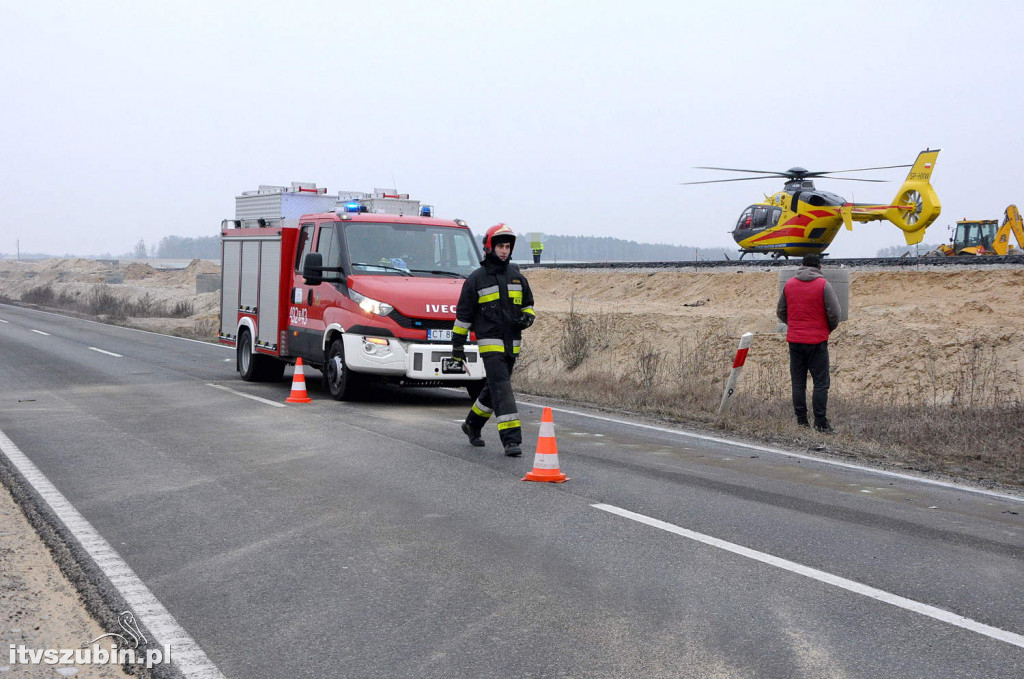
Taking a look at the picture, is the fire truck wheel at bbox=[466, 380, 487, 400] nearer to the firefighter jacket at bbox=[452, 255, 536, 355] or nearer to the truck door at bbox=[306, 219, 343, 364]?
the truck door at bbox=[306, 219, 343, 364]

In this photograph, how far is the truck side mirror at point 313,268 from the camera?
12.6 metres

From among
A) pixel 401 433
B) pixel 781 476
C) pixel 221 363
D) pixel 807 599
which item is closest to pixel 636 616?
pixel 807 599

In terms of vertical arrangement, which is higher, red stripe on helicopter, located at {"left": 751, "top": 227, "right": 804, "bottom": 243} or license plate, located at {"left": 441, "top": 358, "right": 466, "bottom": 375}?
red stripe on helicopter, located at {"left": 751, "top": 227, "right": 804, "bottom": 243}

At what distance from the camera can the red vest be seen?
1146 centimetres

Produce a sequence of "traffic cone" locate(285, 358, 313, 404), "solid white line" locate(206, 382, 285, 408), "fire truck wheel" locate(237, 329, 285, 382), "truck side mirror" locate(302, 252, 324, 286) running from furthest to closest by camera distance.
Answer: "fire truck wheel" locate(237, 329, 285, 382) → "traffic cone" locate(285, 358, 313, 404) → "solid white line" locate(206, 382, 285, 408) → "truck side mirror" locate(302, 252, 324, 286)

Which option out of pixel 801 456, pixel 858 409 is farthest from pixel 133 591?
pixel 858 409

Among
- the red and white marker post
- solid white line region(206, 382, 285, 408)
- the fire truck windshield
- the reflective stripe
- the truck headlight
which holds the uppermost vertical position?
the fire truck windshield

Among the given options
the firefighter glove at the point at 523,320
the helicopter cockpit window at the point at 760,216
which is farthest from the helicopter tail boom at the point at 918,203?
the firefighter glove at the point at 523,320

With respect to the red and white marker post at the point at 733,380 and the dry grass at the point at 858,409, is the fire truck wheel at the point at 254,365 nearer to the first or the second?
the dry grass at the point at 858,409

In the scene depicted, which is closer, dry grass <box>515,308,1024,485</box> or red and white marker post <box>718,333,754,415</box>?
dry grass <box>515,308,1024,485</box>

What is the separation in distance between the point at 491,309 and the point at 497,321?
0.12 metres

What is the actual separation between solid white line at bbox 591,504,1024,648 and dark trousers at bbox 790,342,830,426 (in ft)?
16.7

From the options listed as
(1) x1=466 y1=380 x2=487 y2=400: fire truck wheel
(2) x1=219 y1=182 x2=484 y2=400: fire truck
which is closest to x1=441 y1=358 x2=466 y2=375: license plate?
(2) x1=219 y1=182 x2=484 y2=400: fire truck

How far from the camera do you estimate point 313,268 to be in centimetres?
1273
